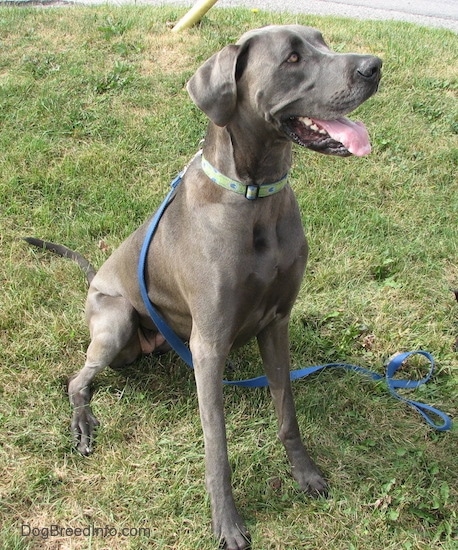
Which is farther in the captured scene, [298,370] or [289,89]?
[298,370]

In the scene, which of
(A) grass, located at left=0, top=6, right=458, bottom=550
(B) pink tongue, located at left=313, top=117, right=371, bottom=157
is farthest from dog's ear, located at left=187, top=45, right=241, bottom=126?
(A) grass, located at left=0, top=6, right=458, bottom=550

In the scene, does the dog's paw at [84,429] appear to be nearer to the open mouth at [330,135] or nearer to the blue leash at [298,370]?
the blue leash at [298,370]

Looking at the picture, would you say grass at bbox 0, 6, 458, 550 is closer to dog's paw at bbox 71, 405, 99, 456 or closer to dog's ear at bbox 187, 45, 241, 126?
dog's paw at bbox 71, 405, 99, 456

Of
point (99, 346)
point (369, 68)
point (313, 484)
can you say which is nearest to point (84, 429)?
point (99, 346)

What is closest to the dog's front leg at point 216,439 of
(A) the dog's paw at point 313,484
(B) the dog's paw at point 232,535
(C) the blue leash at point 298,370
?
(B) the dog's paw at point 232,535

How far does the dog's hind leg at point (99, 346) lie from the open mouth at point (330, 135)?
4.39ft

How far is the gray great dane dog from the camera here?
2570 millimetres

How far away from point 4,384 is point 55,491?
72 centimetres

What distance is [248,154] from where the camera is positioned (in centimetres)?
271

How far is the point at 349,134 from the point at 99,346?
1.61 meters

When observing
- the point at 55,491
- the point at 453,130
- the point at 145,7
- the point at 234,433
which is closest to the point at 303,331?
the point at 234,433

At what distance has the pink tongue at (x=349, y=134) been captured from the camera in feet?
8.21

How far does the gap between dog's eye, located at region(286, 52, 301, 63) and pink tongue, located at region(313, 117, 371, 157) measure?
23cm

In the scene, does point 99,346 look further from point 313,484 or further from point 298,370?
point 313,484
